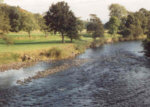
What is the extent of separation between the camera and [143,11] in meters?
154

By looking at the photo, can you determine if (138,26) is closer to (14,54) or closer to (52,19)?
(52,19)

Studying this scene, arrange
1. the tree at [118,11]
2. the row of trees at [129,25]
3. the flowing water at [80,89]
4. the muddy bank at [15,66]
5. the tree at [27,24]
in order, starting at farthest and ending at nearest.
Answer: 1. the tree at [118,11]
2. the row of trees at [129,25]
3. the tree at [27,24]
4. the muddy bank at [15,66]
5. the flowing water at [80,89]

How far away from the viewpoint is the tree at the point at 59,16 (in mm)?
73375

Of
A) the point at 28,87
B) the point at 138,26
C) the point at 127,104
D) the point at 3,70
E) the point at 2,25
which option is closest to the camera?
the point at 127,104

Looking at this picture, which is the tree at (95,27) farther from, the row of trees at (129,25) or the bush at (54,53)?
the bush at (54,53)

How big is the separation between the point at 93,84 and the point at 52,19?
166 ft

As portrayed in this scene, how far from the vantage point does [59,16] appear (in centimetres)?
7369

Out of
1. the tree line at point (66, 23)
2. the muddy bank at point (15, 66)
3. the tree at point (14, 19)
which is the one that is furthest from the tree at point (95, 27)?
the muddy bank at point (15, 66)

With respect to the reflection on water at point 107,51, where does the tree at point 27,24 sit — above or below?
above

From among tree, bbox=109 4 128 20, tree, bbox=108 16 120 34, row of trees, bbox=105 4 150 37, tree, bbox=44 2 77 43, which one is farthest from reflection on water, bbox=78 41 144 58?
tree, bbox=109 4 128 20

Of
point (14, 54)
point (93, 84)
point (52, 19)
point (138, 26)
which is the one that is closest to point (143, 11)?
point (138, 26)

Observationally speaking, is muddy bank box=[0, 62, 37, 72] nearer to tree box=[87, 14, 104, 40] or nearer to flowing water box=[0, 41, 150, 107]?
flowing water box=[0, 41, 150, 107]

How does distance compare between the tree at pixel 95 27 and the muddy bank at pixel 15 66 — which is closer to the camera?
the muddy bank at pixel 15 66

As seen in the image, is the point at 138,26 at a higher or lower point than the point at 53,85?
higher
